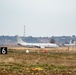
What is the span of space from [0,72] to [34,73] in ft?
9.32

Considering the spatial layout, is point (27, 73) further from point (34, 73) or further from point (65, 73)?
point (65, 73)

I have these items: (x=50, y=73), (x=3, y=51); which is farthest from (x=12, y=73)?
(x=3, y=51)

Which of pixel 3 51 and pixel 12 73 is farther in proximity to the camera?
pixel 3 51

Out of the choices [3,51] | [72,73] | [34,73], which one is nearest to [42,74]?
[34,73]

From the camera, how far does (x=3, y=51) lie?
6819 centimetres

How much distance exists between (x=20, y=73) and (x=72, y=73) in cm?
448

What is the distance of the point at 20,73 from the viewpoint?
3050cm

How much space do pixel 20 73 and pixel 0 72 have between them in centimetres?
168

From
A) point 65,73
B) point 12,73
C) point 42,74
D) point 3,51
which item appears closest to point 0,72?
point 12,73

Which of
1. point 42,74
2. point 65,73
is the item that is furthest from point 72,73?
point 42,74

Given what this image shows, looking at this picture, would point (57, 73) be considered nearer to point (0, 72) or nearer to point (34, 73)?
point (34, 73)

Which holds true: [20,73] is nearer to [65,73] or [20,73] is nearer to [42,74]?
[42,74]

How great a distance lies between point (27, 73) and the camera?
3055 centimetres

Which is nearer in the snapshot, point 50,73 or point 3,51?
point 50,73
